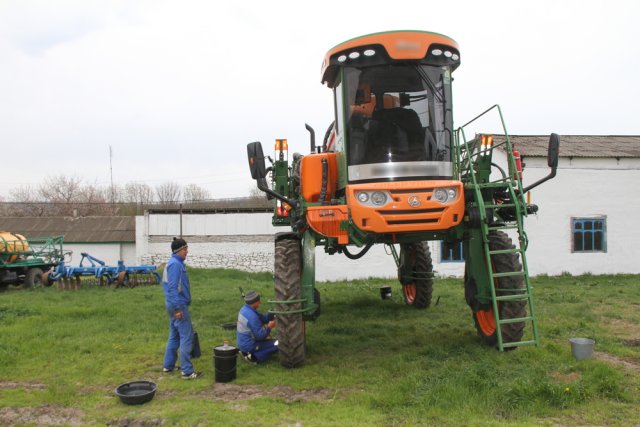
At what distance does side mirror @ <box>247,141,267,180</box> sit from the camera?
6230mm

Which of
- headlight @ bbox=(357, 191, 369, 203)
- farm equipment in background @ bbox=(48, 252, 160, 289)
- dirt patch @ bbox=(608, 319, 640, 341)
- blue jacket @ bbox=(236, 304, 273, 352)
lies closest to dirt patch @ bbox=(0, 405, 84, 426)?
blue jacket @ bbox=(236, 304, 273, 352)

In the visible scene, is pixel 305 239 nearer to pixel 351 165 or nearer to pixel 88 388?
pixel 351 165

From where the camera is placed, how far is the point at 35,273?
1691 centimetres

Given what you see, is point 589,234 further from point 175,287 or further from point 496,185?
point 175,287

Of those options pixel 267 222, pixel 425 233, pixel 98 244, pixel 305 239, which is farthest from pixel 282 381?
pixel 98 244

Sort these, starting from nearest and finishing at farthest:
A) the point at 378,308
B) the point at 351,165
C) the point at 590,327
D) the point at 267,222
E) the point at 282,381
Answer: the point at 282,381 → the point at 351,165 → the point at 590,327 → the point at 378,308 → the point at 267,222

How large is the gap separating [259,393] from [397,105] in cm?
364

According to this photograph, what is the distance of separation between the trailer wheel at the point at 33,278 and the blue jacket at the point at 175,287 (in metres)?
12.2

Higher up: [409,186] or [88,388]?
[409,186]

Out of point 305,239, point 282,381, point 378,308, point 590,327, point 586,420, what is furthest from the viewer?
point 378,308

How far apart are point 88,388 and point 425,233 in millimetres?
4227

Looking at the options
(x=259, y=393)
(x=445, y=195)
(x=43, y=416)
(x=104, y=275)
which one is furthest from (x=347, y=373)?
(x=104, y=275)

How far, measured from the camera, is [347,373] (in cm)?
637

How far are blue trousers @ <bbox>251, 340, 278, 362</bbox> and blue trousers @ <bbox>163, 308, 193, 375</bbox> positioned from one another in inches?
33.4
